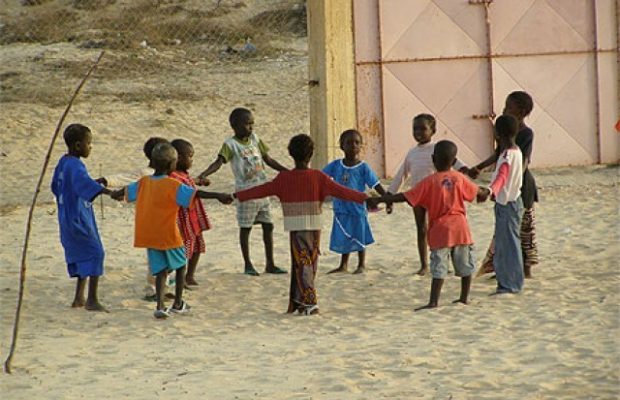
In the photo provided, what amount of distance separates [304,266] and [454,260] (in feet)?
3.29

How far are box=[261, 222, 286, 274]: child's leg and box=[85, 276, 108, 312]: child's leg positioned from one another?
1.62m

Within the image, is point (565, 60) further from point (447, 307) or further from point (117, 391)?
point (117, 391)

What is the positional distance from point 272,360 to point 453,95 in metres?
7.48

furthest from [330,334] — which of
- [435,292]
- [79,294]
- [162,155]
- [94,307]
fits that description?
[79,294]

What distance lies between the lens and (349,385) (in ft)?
22.4

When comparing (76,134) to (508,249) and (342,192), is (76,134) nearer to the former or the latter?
(342,192)

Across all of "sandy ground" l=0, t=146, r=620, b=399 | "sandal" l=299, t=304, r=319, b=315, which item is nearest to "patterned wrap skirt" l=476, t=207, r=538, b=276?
"sandy ground" l=0, t=146, r=620, b=399

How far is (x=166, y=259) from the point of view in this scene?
858 centimetres

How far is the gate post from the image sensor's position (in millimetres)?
13578

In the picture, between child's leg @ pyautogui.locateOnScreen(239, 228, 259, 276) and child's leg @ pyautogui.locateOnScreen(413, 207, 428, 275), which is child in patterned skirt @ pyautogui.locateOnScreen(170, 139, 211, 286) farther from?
child's leg @ pyautogui.locateOnScreen(413, 207, 428, 275)

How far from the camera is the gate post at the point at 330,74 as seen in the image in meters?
13.6

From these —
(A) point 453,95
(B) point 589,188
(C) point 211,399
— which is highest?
(A) point 453,95

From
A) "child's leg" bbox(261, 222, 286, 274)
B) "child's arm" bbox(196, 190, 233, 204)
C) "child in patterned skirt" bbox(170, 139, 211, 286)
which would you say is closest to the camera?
"child's arm" bbox(196, 190, 233, 204)

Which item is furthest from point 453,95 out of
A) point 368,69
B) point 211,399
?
point 211,399
